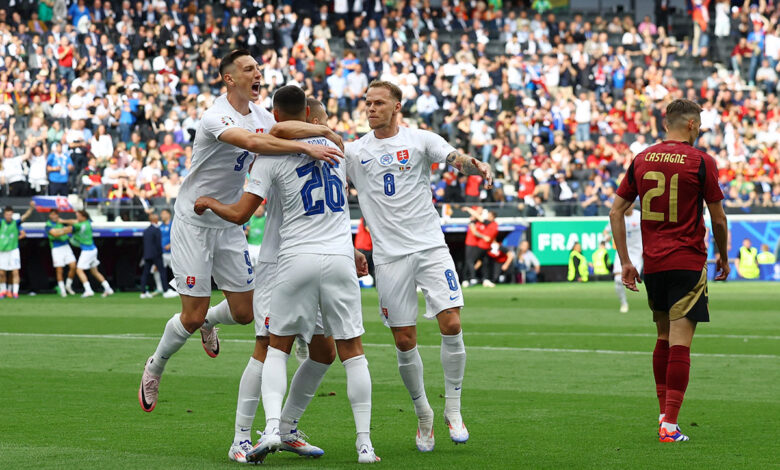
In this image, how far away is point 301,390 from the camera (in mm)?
7559

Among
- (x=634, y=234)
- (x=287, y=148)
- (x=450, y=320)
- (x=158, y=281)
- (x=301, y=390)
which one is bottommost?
(x=158, y=281)

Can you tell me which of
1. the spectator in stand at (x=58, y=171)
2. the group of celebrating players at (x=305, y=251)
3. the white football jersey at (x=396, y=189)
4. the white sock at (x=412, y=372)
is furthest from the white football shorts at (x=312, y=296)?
the spectator in stand at (x=58, y=171)

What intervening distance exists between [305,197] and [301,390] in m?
1.27

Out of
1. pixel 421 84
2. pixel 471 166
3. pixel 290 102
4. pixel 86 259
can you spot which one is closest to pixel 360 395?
pixel 471 166

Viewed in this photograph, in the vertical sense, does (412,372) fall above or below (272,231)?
below

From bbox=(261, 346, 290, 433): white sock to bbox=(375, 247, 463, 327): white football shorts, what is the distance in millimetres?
1135

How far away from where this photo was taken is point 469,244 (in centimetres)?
2938

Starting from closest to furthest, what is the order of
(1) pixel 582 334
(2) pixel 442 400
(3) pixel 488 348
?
1. (2) pixel 442 400
2. (3) pixel 488 348
3. (1) pixel 582 334

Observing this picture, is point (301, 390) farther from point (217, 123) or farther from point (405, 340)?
point (217, 123)

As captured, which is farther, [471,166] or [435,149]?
[435,149]

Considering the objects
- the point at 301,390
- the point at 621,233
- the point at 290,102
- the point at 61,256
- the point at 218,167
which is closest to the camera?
the point at 290,102

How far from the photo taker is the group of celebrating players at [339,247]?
280 inches

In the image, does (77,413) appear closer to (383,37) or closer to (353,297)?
(353,297)

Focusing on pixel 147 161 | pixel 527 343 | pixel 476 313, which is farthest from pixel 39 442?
pixel 147 161
